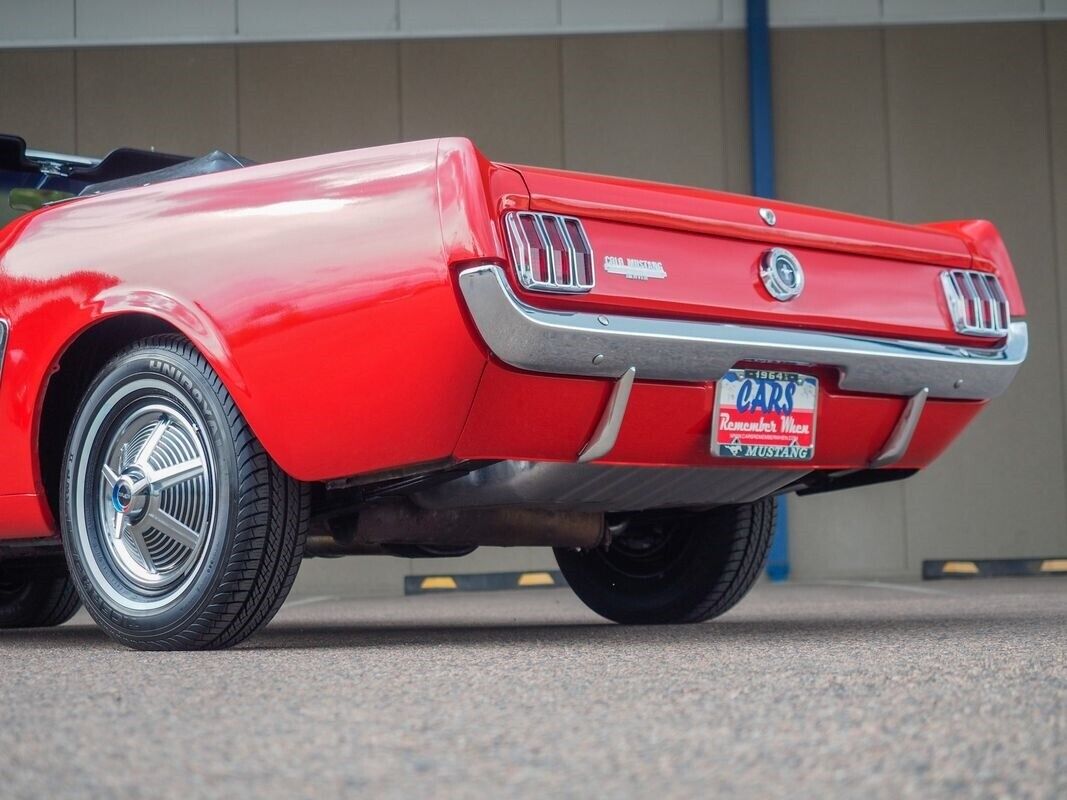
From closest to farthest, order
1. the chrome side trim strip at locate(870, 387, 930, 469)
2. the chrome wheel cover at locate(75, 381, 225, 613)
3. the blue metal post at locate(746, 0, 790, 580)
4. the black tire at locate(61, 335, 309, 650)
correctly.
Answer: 1. the black tire at locate(61, 335, 309, 650)
2. the chrome wheel cover at locate(75, 381, 225, 613)
3. the chrome side trim strip at locate(870, 387, 930, 469)
4. the blue metal post at locate(746, 0, 790, 580)

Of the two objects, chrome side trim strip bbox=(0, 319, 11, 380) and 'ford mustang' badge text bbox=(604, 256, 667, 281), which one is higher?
'ford mustang' badge text bbox=(604, 256, 667, 281)

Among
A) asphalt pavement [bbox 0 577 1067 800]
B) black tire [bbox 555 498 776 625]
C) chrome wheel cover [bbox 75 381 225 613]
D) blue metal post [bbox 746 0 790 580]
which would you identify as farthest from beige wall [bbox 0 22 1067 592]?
asphalt pavement [bbox 0 577 1067 800]

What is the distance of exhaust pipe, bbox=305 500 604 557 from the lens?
3.64m

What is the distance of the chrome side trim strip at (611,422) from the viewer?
3115 mm

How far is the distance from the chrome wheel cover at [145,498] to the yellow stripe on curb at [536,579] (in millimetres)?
6990

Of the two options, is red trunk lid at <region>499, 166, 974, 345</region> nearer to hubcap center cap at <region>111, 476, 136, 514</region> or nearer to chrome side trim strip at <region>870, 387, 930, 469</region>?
chrome side trim strip at <region>870, 387, 930, 469</region>

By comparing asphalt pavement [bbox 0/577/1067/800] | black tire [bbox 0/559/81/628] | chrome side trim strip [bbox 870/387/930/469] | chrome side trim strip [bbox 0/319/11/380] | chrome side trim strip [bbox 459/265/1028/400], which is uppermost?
chrome side trim strip [bbox 0/319/11/380]

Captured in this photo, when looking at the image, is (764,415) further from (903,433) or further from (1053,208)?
(1053,208)

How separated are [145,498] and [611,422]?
3.76ft

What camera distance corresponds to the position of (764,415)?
3393 millimetres

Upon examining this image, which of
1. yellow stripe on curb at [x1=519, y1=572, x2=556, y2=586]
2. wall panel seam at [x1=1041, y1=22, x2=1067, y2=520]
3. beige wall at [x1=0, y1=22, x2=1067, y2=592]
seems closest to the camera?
yellow stripe on curb at [x1=519, y1=572, x2=556, y2=586]

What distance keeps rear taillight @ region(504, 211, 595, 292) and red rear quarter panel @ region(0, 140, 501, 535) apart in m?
0.07

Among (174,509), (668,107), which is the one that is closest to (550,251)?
(174,509)

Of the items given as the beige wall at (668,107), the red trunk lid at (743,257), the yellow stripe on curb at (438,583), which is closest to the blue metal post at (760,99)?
the beige wall at (668,107)
